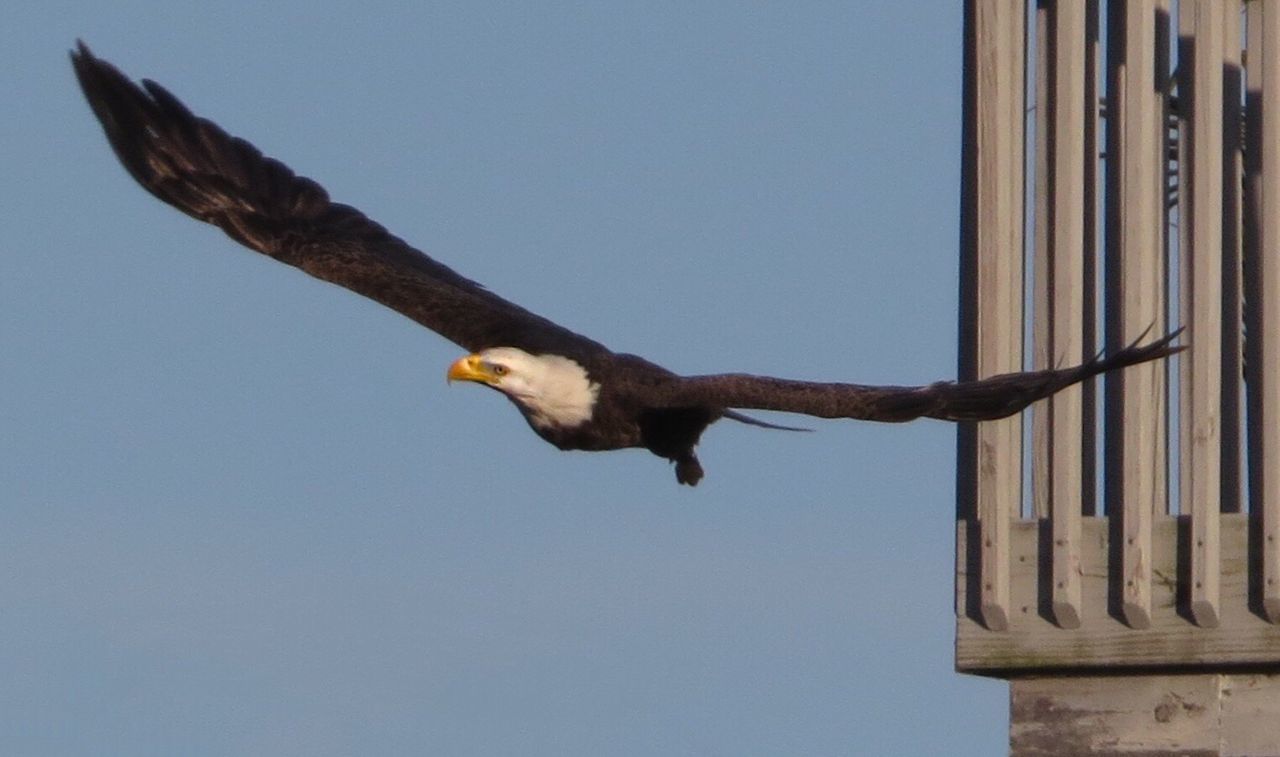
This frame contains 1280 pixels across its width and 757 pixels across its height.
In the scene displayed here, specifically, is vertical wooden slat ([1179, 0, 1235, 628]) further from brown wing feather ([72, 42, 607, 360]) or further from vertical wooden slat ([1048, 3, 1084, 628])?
brown wing feather ([72, 42, 607, 360])

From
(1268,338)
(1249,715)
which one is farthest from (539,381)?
(1249,715)

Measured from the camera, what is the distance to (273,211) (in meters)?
9.22

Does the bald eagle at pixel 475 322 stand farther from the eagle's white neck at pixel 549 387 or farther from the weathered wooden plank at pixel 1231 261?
the weathered wooden plank at pixel 1231 261

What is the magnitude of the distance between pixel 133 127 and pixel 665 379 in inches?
107

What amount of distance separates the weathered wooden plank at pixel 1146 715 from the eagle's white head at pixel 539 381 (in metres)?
1.86

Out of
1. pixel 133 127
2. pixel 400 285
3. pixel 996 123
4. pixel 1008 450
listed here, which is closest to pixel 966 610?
pixel 1008 450

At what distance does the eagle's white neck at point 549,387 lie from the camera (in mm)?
7914

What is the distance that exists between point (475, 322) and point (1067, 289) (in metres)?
2.56

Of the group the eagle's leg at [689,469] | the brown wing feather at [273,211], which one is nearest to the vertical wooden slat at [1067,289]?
the eagle's leg at [689,469]

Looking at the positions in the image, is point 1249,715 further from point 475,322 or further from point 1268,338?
point 475,322

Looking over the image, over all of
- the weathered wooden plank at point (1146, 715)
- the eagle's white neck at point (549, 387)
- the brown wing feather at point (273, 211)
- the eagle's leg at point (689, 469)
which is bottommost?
the weathered wooden plank at point (1146, 715)

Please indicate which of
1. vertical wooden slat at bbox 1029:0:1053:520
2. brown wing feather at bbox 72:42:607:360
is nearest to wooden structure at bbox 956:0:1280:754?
vertical wooden slat at bbox 1029:0:1053:520

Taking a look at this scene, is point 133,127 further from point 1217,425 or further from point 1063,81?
point 1217,425

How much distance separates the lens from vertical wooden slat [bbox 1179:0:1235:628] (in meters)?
6.60
